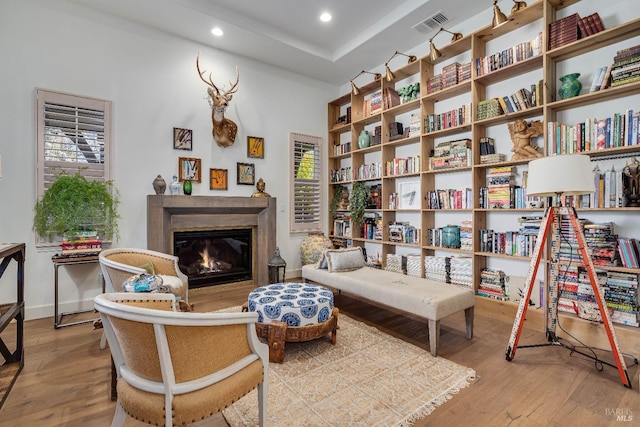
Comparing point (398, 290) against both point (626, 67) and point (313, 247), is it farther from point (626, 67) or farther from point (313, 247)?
point (626, 67)

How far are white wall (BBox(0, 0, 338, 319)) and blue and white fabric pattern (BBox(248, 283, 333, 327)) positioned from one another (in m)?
2.25

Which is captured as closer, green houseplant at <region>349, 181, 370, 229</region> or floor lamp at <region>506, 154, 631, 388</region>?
floor lamp at <region>506, 154, 631, 388</region>

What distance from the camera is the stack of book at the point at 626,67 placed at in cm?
250

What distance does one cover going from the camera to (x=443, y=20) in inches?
148

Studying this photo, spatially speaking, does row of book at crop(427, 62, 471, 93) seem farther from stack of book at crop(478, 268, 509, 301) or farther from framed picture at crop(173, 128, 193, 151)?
framed picture at crop(173, 128, 193, 151)

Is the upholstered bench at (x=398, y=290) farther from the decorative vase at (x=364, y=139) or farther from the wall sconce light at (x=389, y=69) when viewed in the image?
the wall sconce light at (x=389, y=69)

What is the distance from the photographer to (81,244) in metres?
3.26

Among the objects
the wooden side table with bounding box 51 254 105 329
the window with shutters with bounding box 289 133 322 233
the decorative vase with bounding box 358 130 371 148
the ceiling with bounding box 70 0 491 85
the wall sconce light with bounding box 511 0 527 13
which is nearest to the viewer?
the wooden side table with bounding box 51 254 105 329

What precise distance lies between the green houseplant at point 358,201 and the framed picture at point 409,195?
56cm

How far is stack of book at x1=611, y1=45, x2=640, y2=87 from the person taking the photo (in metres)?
2.50

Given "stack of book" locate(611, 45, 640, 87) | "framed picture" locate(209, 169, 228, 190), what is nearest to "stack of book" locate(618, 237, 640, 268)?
"stack of book" locate(611, 45, 640, 87)

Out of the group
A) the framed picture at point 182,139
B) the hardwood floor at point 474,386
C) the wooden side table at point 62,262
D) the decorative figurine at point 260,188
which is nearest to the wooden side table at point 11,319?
the hardwood floor at point 474,386

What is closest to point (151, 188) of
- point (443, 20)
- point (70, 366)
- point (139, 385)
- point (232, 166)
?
point (232, 166)

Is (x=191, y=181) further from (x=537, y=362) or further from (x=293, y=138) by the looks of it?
(x=537, y=362)
